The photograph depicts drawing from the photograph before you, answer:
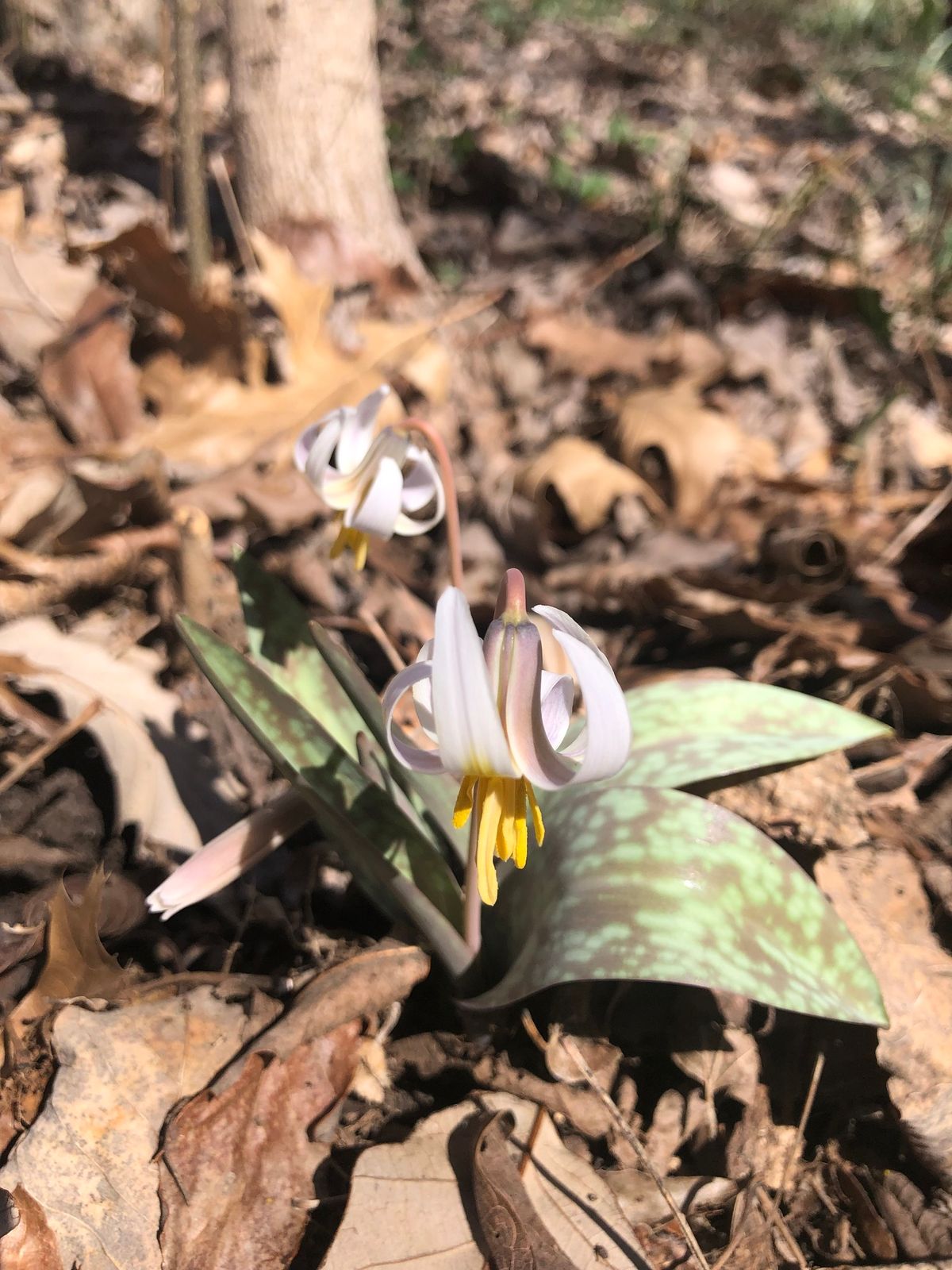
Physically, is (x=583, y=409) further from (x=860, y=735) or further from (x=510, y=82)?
(x=510, y=82)

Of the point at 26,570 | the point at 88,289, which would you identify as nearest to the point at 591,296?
the point at 88,289

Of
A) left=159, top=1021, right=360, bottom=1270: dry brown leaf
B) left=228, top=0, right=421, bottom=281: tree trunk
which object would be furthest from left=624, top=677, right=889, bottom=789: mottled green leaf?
left=228, top=0, right=421, bottom=281: tree trunk

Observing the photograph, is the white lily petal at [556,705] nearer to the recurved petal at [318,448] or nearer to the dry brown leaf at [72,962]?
the recurved petal at [318,448]

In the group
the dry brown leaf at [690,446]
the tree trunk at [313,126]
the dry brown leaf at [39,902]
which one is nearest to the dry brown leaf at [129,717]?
the dry brown leaf at [39,902]

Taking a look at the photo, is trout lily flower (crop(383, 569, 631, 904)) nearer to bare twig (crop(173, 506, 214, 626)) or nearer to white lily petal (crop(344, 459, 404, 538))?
white lily petal (crop(344, 459, 404, 538))

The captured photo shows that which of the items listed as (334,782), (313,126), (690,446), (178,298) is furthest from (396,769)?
(313,126)

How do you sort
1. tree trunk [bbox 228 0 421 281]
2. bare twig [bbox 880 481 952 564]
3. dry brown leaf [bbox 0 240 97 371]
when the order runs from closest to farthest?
bare twig [bbox 880 481 952 564] → dry brown leaf [bbox 0 240 97 371] → tree trunk [bbox 228 0 421 281]

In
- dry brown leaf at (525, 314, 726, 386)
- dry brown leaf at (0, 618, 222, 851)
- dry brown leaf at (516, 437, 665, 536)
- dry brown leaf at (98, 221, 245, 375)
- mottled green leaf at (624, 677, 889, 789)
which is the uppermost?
dry brown leaf at (98, 221, 245, 375)

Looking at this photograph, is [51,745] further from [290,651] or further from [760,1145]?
[760,1145]
